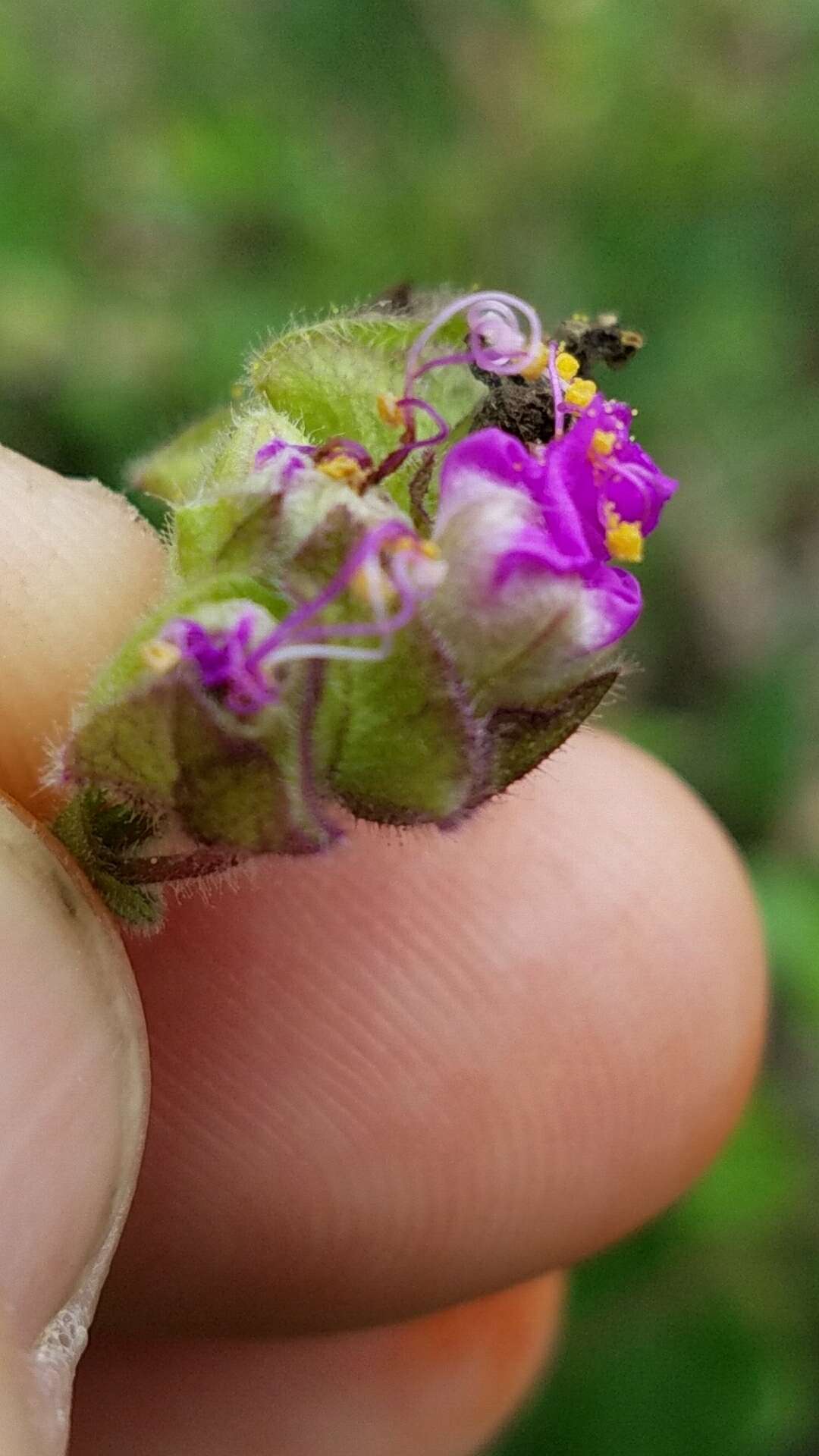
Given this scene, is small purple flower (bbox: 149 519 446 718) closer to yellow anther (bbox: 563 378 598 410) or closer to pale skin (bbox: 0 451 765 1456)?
yellow anther (bbox: 563 378 598 410)

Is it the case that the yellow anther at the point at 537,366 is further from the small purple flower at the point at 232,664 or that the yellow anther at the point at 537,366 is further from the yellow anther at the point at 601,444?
the small purple flower at the point at 232,664

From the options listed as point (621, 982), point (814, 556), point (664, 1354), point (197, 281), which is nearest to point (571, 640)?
point (621, 982)

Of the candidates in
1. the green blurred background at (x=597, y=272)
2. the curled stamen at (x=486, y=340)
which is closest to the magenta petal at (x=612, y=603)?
the curled stamen at (x=486, y=340)

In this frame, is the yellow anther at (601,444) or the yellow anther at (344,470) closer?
the yellow anther at (344,470)

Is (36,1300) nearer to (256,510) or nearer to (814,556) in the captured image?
(256,510)

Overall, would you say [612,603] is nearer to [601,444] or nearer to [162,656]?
[601,444]
